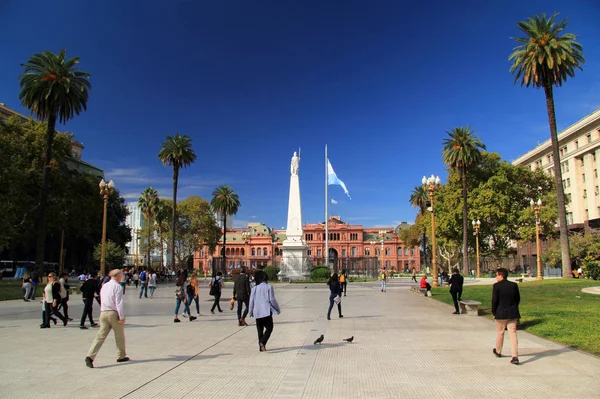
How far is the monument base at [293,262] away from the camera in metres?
44.3

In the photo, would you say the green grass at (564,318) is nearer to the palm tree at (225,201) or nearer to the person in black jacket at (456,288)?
the person in black jacket at (456,288)

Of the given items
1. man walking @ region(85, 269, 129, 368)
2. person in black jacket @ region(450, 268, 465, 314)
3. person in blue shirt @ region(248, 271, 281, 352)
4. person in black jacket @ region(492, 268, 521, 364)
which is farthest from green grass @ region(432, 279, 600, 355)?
man walking @ region(85, 269, 129, 368)

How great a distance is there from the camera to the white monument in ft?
143

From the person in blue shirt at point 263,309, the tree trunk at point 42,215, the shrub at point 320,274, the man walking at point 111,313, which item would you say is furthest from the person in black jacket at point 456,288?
the shrub at point 320,274

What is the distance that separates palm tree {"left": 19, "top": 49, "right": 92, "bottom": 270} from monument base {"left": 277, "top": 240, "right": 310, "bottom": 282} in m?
21.5

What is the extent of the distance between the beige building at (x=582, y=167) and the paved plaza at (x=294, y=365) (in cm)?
5285

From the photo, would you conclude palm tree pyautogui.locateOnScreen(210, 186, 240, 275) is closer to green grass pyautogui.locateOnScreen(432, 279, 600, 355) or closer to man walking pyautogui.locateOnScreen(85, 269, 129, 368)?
green grass pyautogui.locateOnScreen(432, 279, 600, 355)

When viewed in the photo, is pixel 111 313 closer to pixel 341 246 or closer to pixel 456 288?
pixel 456 288

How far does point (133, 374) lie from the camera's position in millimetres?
7047

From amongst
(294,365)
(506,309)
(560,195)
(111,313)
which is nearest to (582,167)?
(560,195)

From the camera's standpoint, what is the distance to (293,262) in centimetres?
4506

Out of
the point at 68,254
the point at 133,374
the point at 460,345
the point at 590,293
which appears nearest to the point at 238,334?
the point at 133,374

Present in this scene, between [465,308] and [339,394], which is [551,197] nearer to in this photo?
[465,308]

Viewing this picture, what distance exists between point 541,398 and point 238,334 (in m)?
7.32
